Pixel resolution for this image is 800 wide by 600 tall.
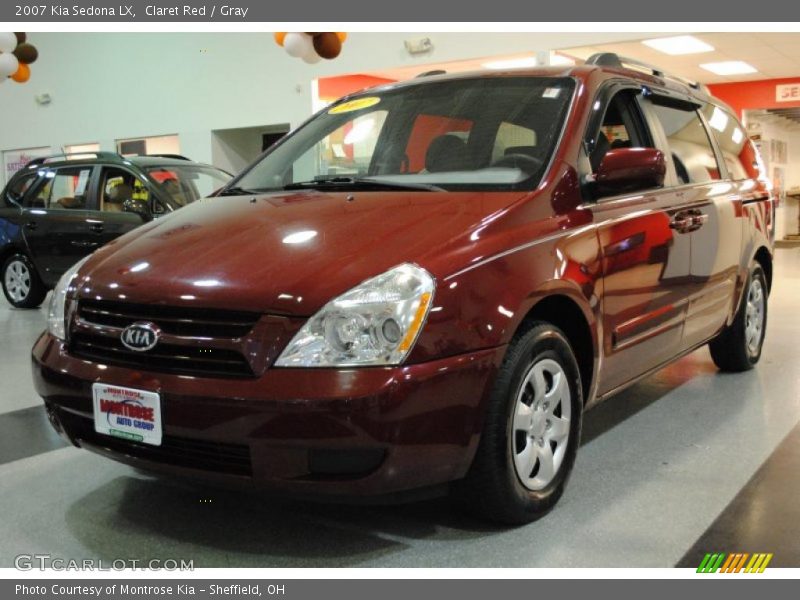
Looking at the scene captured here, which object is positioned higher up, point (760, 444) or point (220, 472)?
point (220, 472)

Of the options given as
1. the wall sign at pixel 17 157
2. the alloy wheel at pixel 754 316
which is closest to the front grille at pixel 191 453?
the alloy wheel at pixel 754 316

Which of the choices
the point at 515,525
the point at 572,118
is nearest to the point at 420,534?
the point at 515,525

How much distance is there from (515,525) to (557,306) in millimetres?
659

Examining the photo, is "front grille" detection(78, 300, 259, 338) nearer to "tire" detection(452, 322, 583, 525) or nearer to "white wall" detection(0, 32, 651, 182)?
"tire" detection(452, 322, 583, 525)

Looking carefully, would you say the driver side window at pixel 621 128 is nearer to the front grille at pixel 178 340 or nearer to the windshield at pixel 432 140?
the windshield at pixel 432 140

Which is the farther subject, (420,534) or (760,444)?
(760,444)

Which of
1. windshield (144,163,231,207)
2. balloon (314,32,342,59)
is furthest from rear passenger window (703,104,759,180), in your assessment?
balloon (314,32,342,59)

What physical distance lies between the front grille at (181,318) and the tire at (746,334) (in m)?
2.90

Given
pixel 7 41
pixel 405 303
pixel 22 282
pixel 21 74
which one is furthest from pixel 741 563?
pixel 21 74

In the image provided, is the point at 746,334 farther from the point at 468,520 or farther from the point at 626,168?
the point at 468,520

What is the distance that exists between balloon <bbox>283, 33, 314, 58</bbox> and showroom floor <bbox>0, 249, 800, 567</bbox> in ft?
23.5

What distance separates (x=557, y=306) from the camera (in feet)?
8.20

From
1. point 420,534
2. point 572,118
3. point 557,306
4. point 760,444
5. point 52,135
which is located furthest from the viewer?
point 52,135

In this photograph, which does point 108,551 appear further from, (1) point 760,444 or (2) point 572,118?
(1) point 760,444
